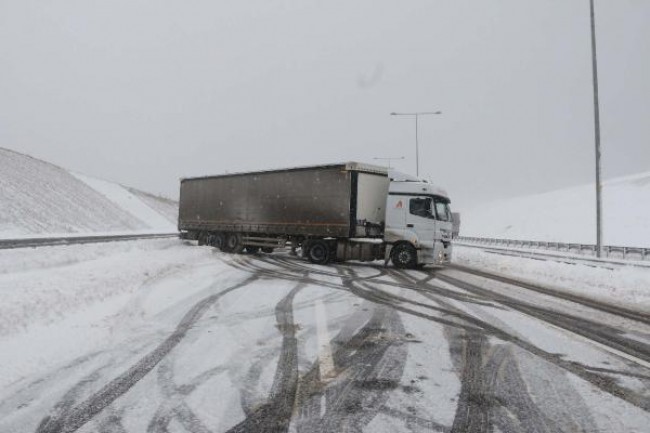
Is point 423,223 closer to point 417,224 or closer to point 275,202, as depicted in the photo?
point 417,224

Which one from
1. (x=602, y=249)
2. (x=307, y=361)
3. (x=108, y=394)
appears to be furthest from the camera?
(x=602, y=249)

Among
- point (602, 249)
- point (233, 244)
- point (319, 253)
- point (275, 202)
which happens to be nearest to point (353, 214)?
point (319, 253)

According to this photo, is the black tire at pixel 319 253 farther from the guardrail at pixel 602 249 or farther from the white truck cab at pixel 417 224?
the guardrail at pixel 602 249

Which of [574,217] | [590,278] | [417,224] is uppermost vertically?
[574,217]

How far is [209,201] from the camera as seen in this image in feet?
79.6

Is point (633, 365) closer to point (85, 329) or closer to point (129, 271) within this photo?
point (85, 329)

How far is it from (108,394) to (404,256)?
13692 mm

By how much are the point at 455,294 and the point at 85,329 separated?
7.52 m

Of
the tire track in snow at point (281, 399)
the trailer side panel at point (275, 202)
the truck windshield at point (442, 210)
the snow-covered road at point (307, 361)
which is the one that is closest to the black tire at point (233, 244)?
the trailer side panel at point (275, 202)

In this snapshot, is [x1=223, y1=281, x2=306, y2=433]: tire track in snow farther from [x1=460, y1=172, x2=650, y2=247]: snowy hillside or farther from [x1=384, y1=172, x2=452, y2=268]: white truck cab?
[x1=460, y1=172, x2=650, y2=247]: snowy hillside

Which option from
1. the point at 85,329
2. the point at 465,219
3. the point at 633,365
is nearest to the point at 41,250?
the point at 85,329

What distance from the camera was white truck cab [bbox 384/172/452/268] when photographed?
16953 millimetres

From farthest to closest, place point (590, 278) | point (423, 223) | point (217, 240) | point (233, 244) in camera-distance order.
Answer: point (217, 240)
point (233, 244)
point (423, 223)
point (590, 278)

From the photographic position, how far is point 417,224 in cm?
1711
